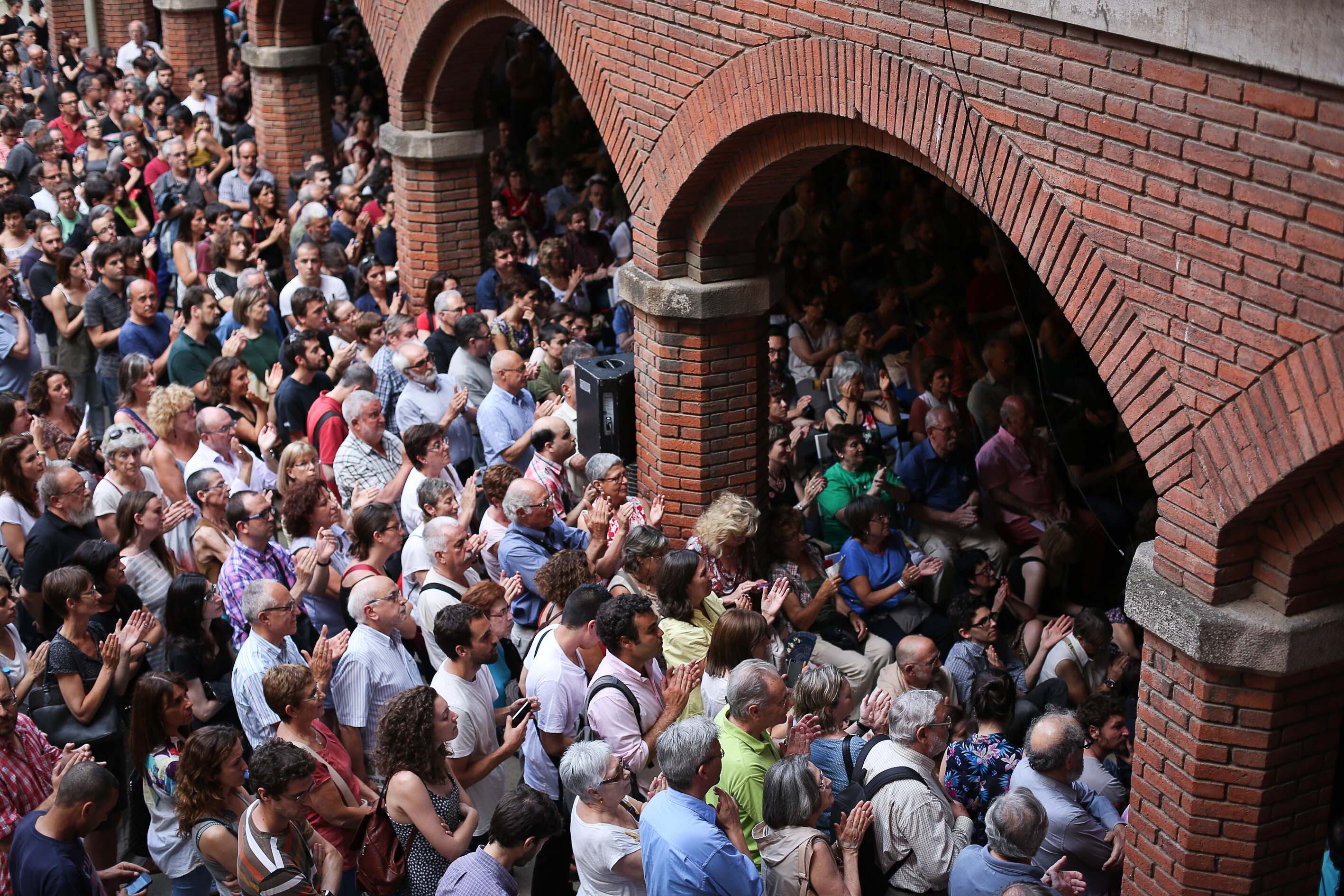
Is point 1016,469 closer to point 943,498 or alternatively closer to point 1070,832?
point 943,498

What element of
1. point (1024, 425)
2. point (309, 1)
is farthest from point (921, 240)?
point (309, 1)

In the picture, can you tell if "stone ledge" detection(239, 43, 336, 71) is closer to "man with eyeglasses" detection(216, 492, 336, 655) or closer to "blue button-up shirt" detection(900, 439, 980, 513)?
"blue button-up shirt" detection(900, 439, 980, 513)

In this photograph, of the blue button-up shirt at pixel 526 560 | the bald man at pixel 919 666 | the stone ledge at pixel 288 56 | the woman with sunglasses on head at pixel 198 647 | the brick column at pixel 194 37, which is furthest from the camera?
the brick column at pixel 194 37

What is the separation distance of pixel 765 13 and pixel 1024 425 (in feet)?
12.0

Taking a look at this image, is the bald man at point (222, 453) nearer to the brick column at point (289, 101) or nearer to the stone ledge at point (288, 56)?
the brick column at point (289, 101)

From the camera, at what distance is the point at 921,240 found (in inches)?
514

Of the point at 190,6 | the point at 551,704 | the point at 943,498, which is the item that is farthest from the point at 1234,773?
the point at 190,6

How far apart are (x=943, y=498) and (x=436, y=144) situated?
5359 millimetres

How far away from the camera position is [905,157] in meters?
6.71

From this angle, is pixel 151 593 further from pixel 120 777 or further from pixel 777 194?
pixel 777 194

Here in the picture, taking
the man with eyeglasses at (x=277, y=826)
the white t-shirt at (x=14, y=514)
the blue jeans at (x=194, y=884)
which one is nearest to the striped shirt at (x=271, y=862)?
the man with eyeglasses at (x=277, y=826)

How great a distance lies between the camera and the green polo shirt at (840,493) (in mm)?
8734

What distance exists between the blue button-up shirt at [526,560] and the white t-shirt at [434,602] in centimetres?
39

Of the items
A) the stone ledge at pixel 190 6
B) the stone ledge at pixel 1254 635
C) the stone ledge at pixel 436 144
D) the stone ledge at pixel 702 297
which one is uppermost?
the stone ledge at pixel 190 6
